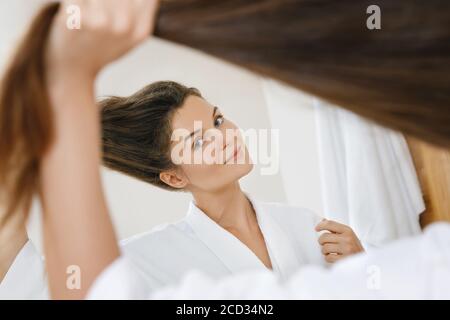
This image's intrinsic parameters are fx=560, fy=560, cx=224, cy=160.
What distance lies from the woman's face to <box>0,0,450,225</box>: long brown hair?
0.48m

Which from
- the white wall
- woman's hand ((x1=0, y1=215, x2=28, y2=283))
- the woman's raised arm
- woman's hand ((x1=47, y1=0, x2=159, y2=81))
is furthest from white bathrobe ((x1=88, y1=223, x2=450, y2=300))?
the white wall

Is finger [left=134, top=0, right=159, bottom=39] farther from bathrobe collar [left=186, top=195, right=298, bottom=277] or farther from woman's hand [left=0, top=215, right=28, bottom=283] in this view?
bathrobe collar [left=186, top=195, right=298, bottom=277]

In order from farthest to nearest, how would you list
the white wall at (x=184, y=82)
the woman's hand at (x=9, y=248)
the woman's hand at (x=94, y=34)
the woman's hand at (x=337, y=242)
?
the white wall at (x=184, y=82), the woman's hand at (x=337, y=242), the woman's hand at (x=9, y=248), the woman's hand at (x=94, y=34)

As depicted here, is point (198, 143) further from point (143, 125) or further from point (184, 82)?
point (184, 82)

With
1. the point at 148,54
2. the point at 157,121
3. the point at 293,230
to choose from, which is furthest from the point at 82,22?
the point at 148,54

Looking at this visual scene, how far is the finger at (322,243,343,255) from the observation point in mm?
875

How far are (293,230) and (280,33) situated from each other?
0.64m

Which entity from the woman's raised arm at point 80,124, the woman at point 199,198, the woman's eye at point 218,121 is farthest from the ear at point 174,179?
the woman's raised arm at point 80,124

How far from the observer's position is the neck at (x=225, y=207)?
963 mm

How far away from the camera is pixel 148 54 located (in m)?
1.66

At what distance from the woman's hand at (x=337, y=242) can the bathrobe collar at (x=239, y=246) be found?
2.7 inches

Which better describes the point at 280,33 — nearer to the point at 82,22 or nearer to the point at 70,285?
the point at 82,22

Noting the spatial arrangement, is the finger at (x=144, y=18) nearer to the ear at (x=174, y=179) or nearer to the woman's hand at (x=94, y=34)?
the woman's hand at (x=94, y=34)

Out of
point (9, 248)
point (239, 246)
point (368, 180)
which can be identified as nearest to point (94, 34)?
point (9, 248)
